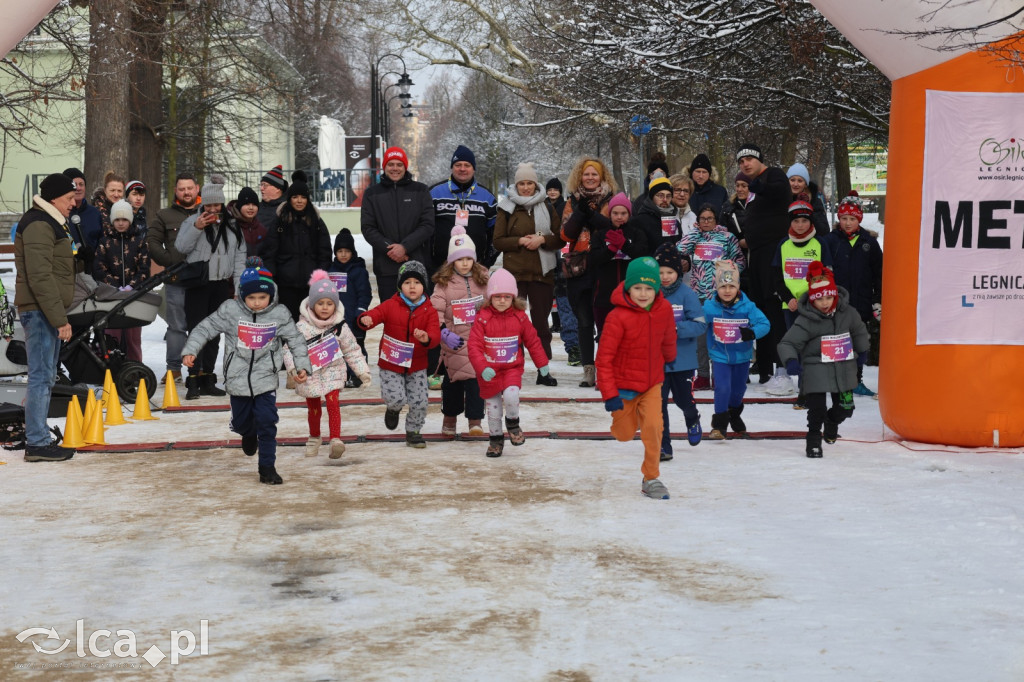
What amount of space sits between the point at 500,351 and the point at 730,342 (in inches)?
69.6

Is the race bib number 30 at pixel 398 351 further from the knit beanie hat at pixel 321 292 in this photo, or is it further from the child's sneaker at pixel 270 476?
the child's sneaker at pixel 270 476

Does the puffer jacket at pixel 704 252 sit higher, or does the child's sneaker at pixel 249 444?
the puffer jacket at pixel 704 252

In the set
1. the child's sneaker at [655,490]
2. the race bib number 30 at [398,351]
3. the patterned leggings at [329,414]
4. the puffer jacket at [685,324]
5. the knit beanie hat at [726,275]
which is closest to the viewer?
the child's sneaker at [655,490]

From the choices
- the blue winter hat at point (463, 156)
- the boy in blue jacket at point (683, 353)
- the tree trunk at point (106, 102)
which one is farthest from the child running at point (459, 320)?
the tree trunk at point (106, 102)

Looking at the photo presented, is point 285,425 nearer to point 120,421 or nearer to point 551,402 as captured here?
point 120,421

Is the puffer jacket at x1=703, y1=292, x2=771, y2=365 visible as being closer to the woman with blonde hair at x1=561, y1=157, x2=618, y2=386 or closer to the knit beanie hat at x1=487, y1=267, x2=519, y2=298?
the knit beanie hat at x1=487, y1=267, x2=519, y2=298

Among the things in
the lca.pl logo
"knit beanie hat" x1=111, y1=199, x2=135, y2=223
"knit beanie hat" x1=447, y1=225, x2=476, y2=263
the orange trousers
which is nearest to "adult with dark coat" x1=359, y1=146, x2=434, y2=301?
"knit beanie hat" x1=447, y1=225, x2=476, y2=263

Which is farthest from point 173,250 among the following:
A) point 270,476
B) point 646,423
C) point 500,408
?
point 646,423

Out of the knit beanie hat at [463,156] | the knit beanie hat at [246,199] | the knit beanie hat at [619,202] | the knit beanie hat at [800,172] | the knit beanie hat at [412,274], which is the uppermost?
the knit beanie hat at [463,156]

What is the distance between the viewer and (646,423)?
7.54 m

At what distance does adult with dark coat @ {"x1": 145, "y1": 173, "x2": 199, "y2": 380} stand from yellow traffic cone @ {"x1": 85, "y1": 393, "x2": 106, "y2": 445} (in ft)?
7.92

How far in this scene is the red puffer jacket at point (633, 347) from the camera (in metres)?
7.52

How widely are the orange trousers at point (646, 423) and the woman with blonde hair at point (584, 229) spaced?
3936 mm

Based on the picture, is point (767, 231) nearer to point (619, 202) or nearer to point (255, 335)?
point (619, 202)
